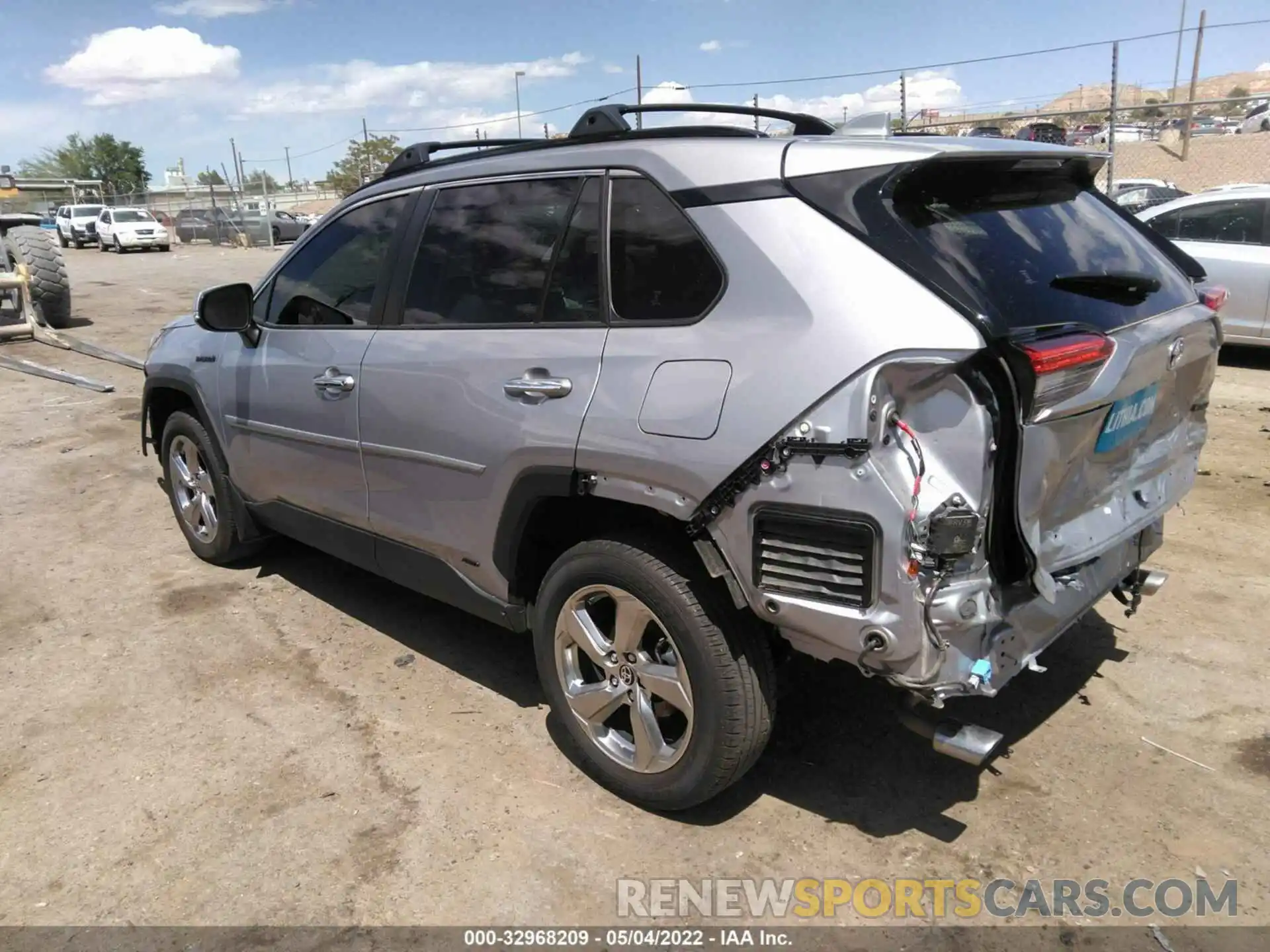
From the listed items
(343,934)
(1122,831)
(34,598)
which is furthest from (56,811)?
(1122,831)

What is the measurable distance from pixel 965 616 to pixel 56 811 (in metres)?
2.88

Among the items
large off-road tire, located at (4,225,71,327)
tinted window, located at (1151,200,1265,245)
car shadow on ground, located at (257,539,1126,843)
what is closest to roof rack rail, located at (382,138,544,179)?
car shadow on ground, located at (257,539,1126,843)

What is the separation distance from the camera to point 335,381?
361 centimetres

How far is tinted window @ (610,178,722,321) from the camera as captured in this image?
2572 mm

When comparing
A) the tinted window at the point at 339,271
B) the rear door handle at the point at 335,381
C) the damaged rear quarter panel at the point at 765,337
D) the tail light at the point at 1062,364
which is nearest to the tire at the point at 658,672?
the damaged rear quarter panel at the point at 765,337

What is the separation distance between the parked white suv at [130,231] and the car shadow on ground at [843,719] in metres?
32.1

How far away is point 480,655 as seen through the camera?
3959 mm

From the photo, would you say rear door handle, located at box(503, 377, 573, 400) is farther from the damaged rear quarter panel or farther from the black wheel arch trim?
the black wheel arch trim

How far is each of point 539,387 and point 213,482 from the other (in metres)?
2.59

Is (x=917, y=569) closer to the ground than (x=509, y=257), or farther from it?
closer to the ground

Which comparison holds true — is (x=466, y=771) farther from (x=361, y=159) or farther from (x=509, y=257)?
(x=361, y=159)

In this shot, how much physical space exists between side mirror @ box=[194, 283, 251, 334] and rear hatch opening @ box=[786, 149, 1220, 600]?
2698 mm

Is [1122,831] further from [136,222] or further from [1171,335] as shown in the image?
[136,222]

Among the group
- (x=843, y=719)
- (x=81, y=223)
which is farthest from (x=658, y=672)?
(x=81, y=223)
